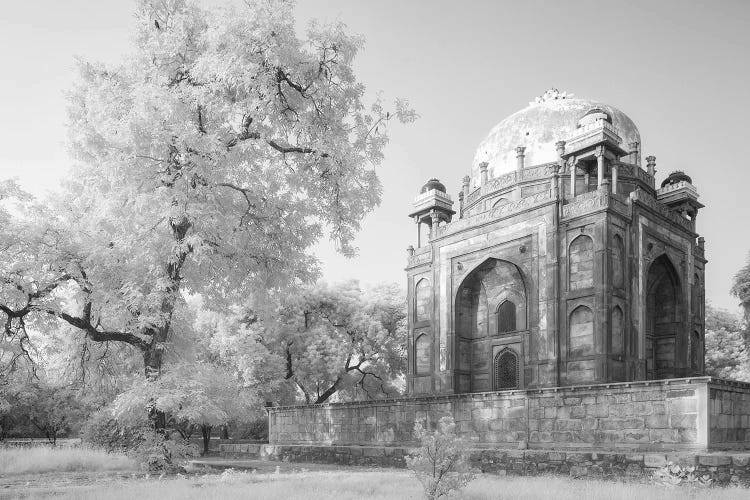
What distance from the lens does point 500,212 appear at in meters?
29.1

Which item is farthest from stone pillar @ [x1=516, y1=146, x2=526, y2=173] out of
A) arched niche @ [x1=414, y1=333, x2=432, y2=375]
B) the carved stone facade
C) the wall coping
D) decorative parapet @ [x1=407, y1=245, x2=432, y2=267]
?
the wall coping

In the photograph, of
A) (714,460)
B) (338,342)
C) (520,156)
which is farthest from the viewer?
(338,342)

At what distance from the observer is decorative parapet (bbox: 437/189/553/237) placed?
27.5 m

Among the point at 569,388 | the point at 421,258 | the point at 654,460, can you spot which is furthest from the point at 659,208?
the point at 654,460

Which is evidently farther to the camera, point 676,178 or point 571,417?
point 676,178

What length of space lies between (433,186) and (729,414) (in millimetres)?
20489

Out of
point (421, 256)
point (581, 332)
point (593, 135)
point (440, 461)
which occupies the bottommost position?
point (440, 461)

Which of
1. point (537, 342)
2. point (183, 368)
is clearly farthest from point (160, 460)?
point (537, 342)

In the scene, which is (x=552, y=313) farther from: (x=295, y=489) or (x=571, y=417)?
(x=295, y=489)

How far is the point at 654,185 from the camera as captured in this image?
107 ft

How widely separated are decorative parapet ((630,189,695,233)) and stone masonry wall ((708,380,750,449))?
11.1 m

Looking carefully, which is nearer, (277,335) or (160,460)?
(160,460)

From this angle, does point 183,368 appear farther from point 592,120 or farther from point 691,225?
point 691,225

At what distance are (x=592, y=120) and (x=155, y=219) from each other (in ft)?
61.8
